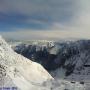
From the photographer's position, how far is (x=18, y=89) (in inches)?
7638

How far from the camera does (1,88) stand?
18362 centimetres

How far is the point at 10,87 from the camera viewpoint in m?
192

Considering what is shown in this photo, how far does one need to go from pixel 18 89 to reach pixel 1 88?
12886 mm

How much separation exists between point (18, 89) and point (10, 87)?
4644 mm

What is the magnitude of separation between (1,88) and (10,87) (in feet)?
29.2
